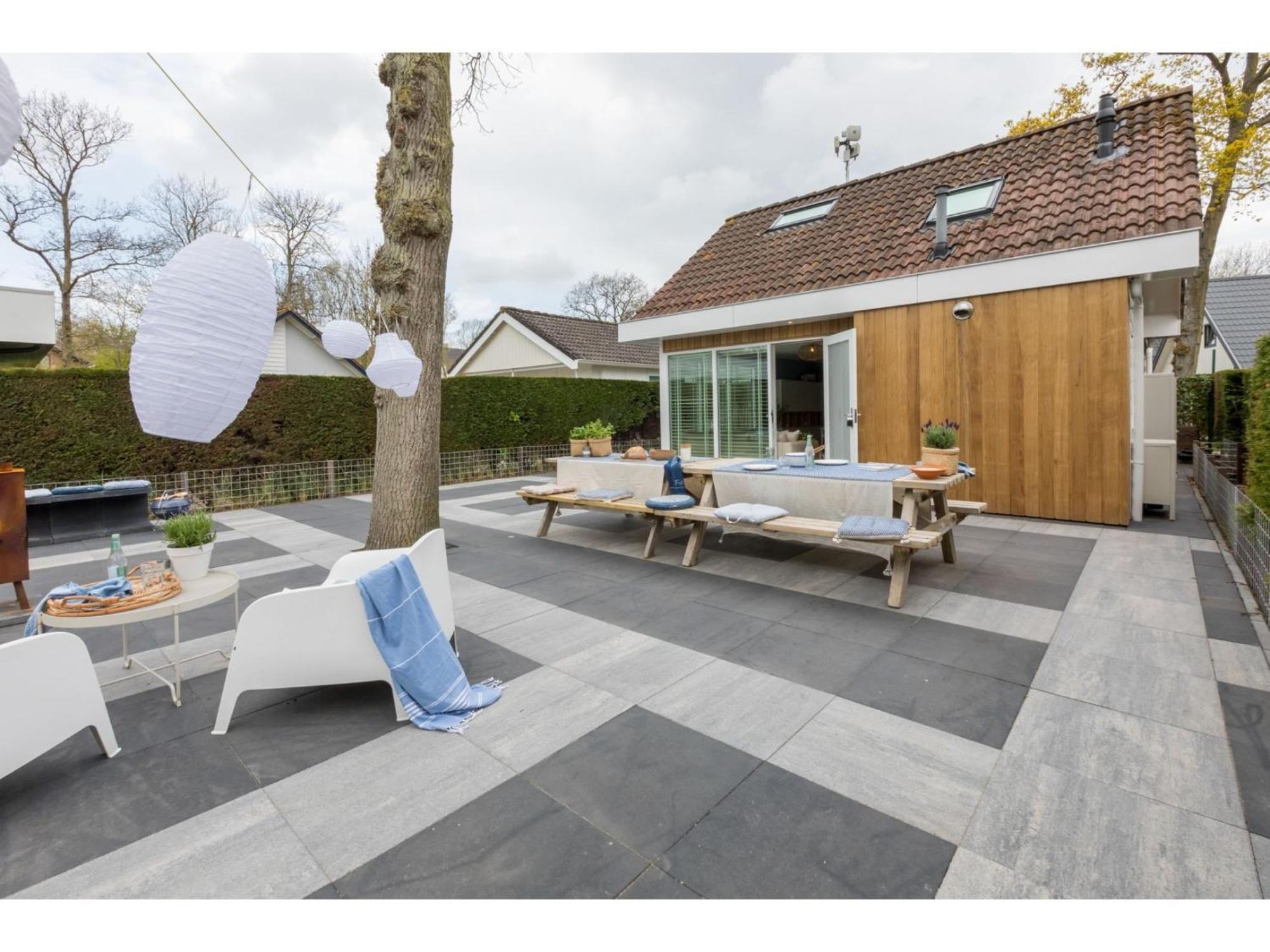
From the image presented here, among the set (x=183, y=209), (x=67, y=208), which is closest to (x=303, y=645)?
(x=67, y=208)

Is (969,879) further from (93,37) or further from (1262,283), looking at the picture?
(1262,283)

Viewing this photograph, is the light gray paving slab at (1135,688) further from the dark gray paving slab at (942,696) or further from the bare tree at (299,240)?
the bare tree at (299,240)

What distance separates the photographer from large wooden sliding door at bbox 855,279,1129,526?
5828 mm

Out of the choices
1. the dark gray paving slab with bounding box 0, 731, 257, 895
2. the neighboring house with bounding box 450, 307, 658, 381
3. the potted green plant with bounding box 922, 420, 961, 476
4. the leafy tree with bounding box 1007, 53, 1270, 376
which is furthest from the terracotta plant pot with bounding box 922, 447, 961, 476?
the neighboring house with bounding box 450, 307, 658, 381

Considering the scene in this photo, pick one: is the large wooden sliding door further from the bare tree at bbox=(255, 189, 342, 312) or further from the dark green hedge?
the bare tree at bbox=(255, 189, 342, 312)

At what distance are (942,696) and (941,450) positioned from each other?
2.37 m

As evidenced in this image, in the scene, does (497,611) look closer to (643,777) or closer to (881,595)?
(643,777)

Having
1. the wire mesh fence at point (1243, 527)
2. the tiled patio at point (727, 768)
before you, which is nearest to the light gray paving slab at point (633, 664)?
the tiled patio at point (727, 768)

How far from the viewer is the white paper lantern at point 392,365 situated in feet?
10.2

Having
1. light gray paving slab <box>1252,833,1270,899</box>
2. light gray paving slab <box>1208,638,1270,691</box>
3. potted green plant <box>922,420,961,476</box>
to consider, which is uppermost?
potted green plant <box>922,420,961,476</box>

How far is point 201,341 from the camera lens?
205 centimetres
